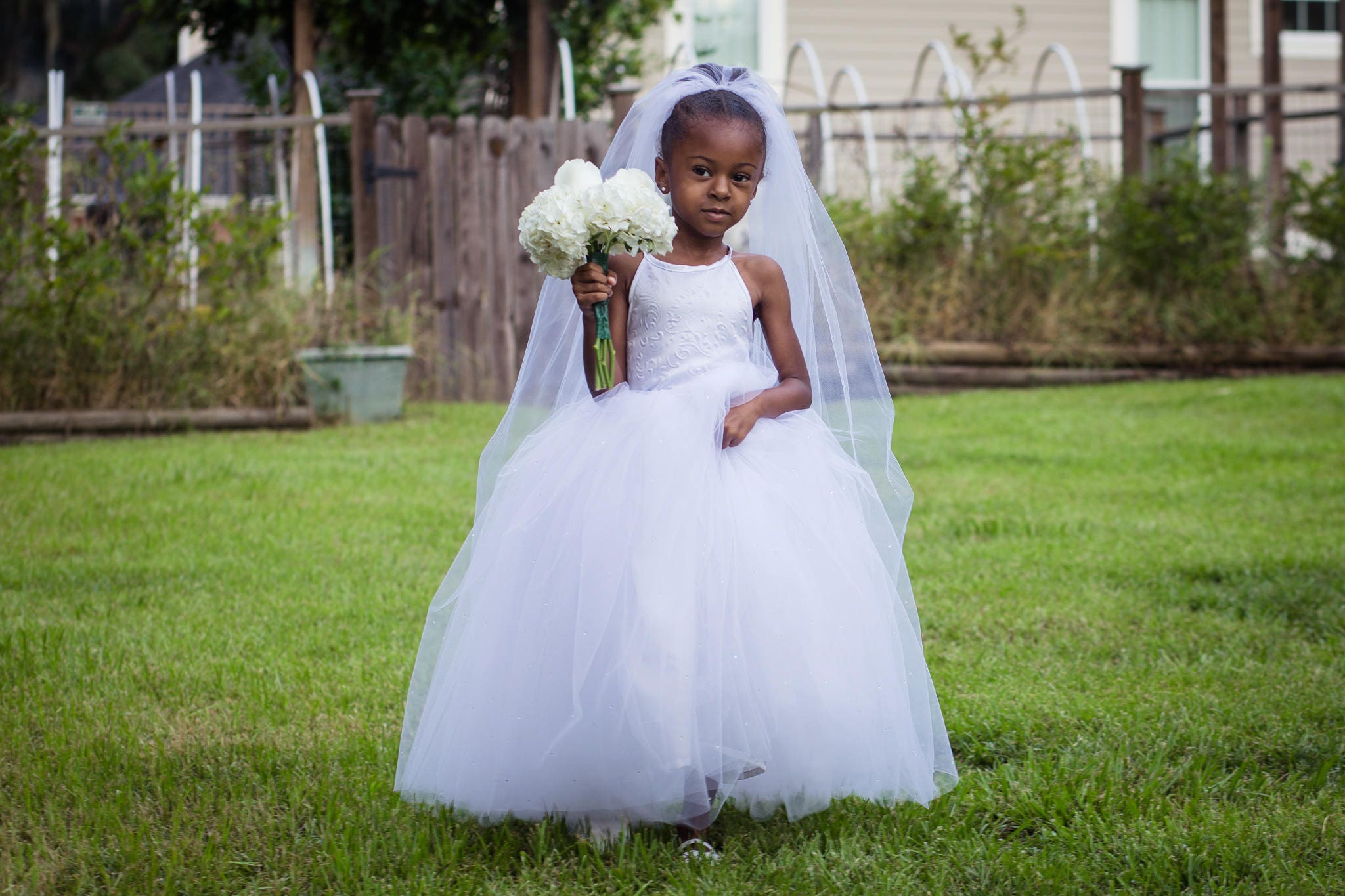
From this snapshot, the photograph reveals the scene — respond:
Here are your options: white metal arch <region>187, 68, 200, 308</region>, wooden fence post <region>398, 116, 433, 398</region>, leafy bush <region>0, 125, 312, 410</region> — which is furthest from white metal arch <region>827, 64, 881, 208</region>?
white metal arch <region>187, 68, 200, 308</region>

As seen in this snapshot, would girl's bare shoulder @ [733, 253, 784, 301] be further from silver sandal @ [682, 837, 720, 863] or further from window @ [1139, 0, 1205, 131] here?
window @ [1139, 0, 1205, 131]

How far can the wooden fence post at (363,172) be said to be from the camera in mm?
9391

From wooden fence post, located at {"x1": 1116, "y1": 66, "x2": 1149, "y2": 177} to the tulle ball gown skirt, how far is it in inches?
355

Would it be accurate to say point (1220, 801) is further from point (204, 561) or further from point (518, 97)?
point (518, 97)

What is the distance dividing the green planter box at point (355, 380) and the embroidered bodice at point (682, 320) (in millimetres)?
5840

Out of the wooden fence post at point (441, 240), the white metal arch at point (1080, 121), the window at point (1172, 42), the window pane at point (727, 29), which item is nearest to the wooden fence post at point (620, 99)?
the wooden fence post at point (441, 240)

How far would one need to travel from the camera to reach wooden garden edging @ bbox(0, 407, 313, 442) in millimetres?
7727

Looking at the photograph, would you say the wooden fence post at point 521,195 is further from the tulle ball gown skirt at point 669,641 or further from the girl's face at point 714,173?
the tulle ball gown skirt at point 669,641

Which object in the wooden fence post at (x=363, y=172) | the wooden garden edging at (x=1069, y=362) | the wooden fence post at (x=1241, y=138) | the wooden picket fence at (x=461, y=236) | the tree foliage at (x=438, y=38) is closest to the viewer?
the wooden fence post at (x=363, y=172)

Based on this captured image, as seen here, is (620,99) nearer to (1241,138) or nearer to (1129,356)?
(1129,356)

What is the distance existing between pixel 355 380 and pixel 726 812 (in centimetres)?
613

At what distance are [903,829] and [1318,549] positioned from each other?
2930 millimetres

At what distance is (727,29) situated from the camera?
1433 centimetres

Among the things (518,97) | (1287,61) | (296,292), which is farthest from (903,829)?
(1287,61)
